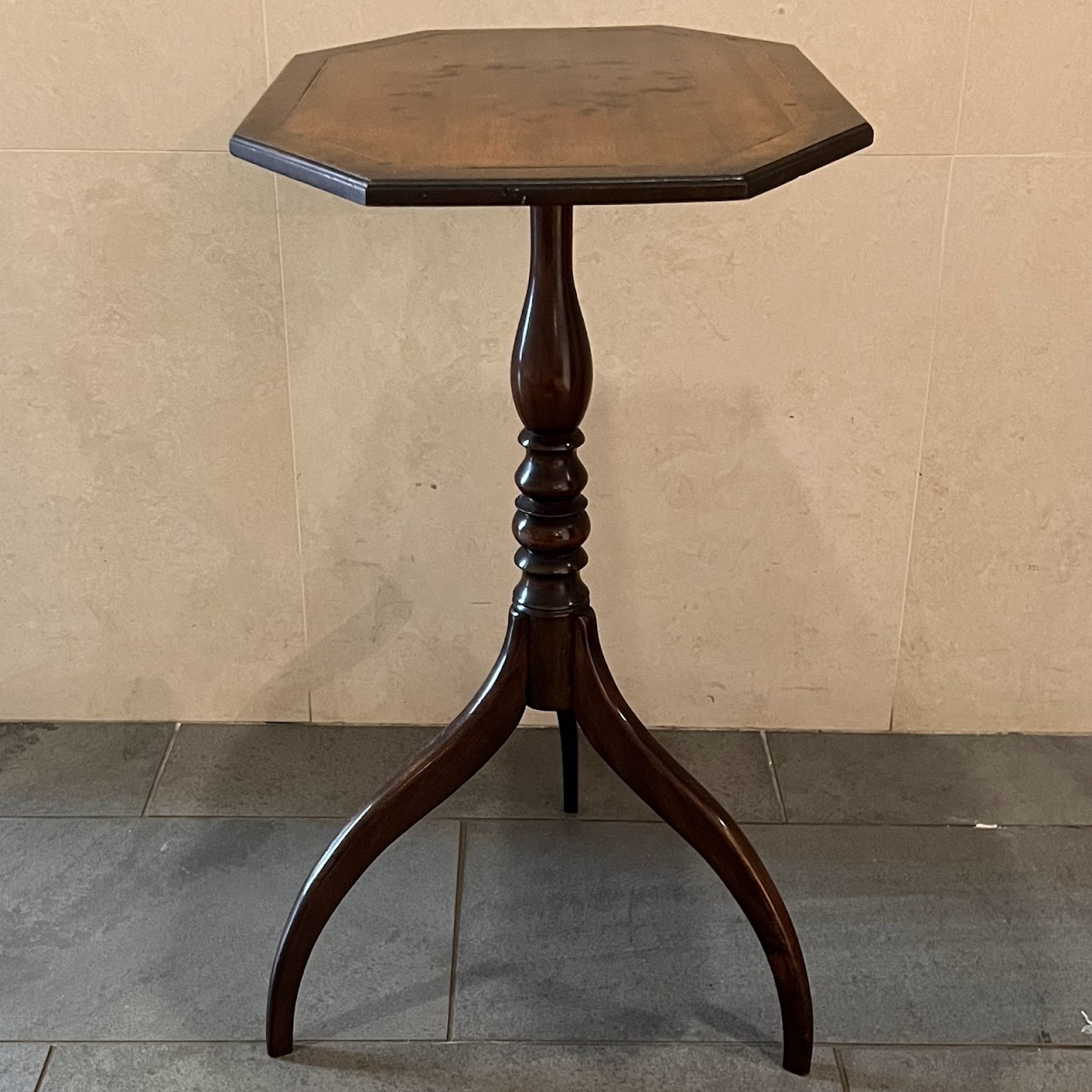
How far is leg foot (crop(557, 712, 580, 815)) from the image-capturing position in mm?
1414

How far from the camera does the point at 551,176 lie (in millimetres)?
812

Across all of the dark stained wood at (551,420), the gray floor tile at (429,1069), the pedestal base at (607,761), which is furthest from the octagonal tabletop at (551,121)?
the gray floor tile at (429,1069)

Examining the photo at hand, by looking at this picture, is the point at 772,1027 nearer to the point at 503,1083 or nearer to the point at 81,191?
the point at 503,1083

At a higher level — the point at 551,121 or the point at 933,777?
the point at 551,121

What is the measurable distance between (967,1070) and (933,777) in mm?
413

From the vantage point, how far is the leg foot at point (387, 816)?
1184 mm

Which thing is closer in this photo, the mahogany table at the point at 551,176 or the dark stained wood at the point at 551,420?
the mahogany table at the point at 551,176

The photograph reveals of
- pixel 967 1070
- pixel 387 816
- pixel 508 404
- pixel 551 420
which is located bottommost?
pixel 967 1070

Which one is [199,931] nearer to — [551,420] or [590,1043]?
[590,1043]

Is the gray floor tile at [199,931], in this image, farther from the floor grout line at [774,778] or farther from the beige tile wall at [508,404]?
the floor grout line at [774,778]

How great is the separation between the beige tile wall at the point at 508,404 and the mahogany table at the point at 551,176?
24cm

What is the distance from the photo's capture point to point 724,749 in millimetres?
1589

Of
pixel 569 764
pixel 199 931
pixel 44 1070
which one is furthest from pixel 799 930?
pixel 44 1070

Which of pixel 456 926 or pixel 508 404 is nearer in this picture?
pixel 456 926
